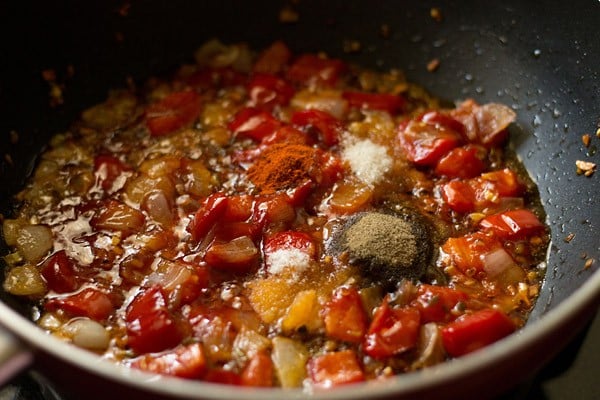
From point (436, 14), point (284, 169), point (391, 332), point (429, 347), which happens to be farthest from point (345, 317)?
point (436, 14)

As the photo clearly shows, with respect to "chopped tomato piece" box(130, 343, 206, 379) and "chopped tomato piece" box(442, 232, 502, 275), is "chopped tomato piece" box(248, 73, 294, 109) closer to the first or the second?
"chopped tomato piece" box(442, 232, 502, 275)

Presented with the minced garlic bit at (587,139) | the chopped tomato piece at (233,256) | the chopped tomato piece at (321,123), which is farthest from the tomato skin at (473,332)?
the chopped tomato piece at (321,123)

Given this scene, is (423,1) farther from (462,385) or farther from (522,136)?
(462,385)

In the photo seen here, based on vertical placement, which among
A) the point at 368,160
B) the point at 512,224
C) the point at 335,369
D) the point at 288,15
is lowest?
the point at 335,369

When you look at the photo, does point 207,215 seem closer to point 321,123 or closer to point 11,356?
point 321,123

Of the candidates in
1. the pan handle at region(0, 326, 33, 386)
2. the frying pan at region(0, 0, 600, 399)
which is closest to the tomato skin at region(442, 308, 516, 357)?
the frying pan at region(0, 0, 600, 399)

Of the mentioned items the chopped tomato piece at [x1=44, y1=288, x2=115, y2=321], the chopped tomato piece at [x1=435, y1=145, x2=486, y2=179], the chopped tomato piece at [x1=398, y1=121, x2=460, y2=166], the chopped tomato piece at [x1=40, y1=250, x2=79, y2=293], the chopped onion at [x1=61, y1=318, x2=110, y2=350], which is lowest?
the chopped onion at [x1=61, y1=318, x2=110, y2=350]
